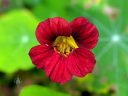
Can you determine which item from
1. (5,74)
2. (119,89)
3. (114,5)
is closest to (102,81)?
(119,89)

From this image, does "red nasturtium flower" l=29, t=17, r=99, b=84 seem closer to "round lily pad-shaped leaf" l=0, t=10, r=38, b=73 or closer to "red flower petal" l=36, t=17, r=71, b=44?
"red flower petal" l=36, t=17, r=71, b=44

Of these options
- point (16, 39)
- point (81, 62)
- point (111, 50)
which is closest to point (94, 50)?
point (111, 50)

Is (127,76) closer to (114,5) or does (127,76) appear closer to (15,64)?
(114,5)

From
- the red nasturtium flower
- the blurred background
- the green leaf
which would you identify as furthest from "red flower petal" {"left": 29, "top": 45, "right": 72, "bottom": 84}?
the blurred background

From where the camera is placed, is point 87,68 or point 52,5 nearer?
point 87,68

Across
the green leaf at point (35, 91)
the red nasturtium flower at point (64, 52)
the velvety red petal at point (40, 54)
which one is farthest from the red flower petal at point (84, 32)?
the green leaf at point (35, 91)

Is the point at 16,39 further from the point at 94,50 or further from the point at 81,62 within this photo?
the point at 81,62

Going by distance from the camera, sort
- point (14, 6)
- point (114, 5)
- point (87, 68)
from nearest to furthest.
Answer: point (87, 68)
point (114, 5)
point (14, 6)

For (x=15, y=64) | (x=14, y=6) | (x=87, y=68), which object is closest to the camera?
(x=87, y=68)
